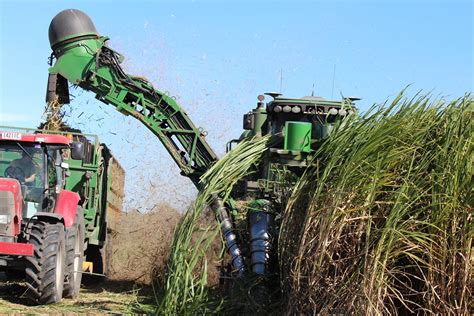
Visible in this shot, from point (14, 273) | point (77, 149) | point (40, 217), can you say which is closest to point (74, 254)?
point (14, 273)

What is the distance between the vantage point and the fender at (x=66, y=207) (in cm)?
1106

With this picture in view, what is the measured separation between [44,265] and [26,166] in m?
1.44

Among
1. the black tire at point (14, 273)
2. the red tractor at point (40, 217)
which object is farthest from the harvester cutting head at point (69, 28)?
the black tire at point (14, 273)

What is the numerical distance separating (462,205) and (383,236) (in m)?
0.61

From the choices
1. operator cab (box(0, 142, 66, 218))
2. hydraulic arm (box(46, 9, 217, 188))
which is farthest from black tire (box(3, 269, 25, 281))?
hydraulic arm (box(46, 9, 217, 188))

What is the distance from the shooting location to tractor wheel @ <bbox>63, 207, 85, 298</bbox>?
1093cm

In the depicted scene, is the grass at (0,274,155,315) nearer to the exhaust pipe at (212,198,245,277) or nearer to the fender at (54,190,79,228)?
the exhaust pipe at (212,198,245,277)

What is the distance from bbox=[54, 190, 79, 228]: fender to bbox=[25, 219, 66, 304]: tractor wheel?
26.5 inches

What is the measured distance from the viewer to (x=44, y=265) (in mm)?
9953

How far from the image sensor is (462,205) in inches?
242

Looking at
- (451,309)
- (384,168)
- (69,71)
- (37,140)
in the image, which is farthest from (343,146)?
(69,71)

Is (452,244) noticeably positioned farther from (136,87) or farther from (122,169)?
(122,169)

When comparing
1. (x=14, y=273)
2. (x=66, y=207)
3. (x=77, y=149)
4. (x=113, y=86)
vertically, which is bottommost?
(x=14, y=273)

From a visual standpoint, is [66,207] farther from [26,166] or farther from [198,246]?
[198,246]
